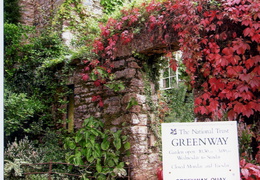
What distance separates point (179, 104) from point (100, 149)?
3212 mm

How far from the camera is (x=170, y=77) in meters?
8.49

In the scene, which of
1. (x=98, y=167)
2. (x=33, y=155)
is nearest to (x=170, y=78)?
(x=98, y=167)

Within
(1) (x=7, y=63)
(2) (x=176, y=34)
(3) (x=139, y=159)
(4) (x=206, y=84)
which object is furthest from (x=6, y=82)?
(4) (x=206, y=84)

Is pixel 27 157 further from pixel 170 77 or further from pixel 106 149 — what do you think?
pixel 170 77

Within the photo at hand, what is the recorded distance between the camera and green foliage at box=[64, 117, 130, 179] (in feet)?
15.9

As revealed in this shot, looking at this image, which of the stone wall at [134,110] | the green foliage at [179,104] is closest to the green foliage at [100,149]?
the stone wall at [134,110]

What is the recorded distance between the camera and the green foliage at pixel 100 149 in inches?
191

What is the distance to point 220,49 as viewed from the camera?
4.03 metres

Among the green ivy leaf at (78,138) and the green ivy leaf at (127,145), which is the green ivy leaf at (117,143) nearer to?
the green ivy leaf at (127,145)

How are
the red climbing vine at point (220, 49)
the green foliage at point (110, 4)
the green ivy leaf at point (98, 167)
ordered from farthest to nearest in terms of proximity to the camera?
the green foliage at point (110, 4), the green ivy leaf at point (98, 167), the red climbing vine at point (220, 49)

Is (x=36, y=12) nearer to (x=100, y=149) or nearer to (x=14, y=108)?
(x=14, y=108)

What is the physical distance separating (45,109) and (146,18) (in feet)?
10.2

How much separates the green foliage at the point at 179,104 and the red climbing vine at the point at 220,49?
3.16m

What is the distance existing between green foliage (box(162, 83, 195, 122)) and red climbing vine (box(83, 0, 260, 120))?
316cm
